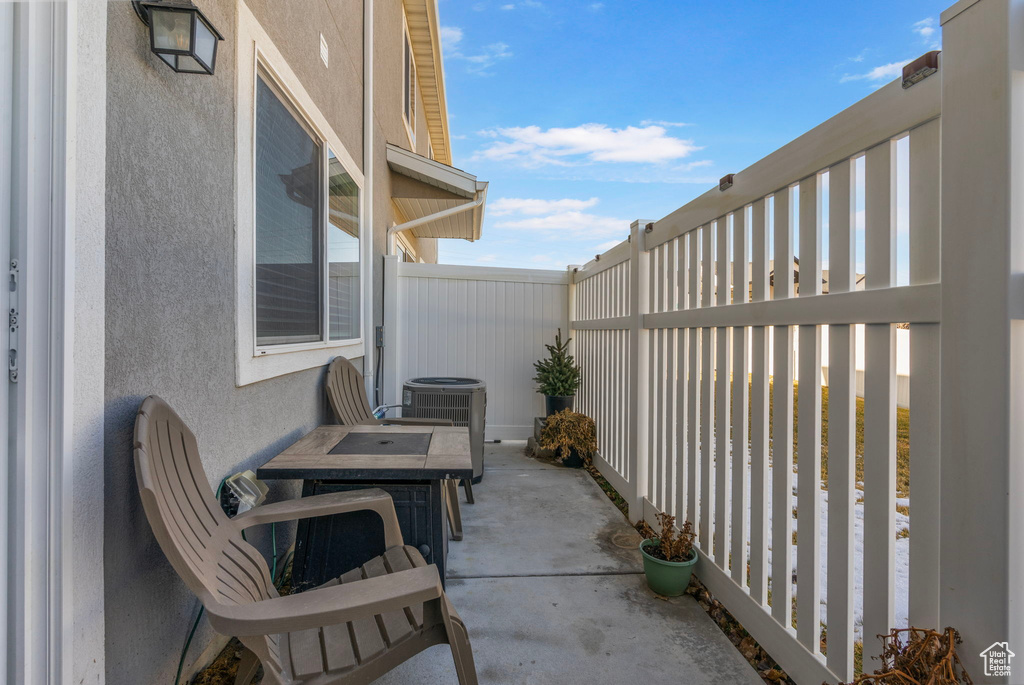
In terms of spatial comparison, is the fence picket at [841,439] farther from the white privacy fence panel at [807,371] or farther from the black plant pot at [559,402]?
the black plant pot at [559,402]

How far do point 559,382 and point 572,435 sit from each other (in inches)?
26.6

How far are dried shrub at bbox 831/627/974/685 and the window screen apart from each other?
2.23 metres

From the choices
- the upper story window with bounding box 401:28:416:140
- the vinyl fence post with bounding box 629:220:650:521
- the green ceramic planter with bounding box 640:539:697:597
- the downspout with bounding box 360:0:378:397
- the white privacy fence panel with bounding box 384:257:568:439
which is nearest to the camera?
the green ceramic planter with bounding box 640:539:697:597

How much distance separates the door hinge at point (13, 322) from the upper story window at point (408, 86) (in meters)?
5.81

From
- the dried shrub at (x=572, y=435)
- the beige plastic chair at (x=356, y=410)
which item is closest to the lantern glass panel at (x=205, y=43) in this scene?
the beige plastic chair at (x=356, y=410)

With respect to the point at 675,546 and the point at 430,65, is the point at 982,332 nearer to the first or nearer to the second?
the point at 675,546

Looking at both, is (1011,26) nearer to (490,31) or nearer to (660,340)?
(660,340)

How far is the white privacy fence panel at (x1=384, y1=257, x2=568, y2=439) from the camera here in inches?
203

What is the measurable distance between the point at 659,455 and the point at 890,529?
1.65 metres

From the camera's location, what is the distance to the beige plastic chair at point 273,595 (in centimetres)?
107

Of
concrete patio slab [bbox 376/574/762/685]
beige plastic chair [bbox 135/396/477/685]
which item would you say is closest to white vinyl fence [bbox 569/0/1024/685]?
concrete patio slab [bbox 376/574/762/685]

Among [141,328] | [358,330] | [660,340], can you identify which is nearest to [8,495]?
[141,328]

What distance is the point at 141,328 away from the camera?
1.29 m

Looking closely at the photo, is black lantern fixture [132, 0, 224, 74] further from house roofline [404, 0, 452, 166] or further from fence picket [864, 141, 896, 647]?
house roofline [404, 0, 452, 166]
